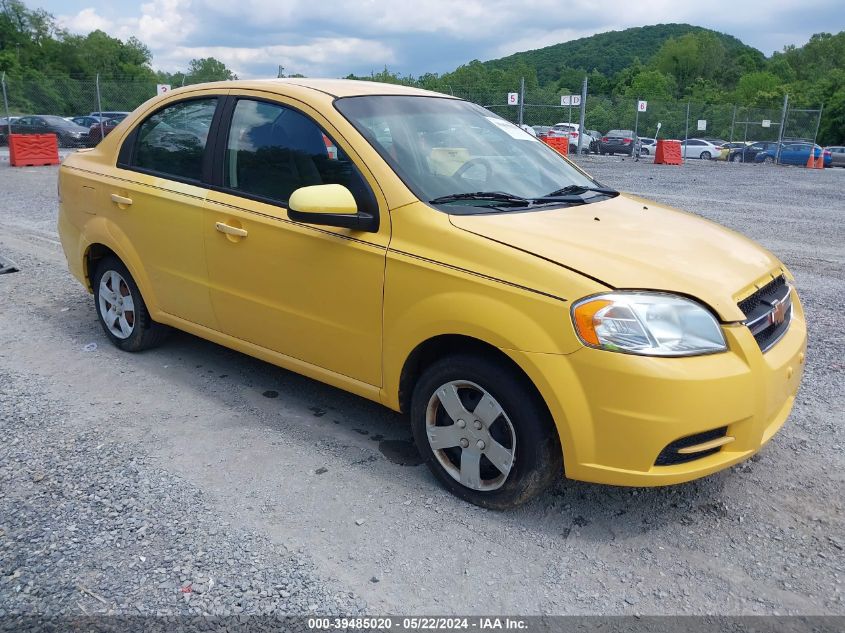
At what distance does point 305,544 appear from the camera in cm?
292

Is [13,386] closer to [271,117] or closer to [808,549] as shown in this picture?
[271,117]

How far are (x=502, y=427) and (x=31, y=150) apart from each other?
69.5 ft

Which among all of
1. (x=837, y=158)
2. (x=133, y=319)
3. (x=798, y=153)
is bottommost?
(x=133, y=319)

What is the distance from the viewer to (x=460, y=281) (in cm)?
304

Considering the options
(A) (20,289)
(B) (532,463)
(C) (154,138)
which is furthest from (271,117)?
(A) (20,289)

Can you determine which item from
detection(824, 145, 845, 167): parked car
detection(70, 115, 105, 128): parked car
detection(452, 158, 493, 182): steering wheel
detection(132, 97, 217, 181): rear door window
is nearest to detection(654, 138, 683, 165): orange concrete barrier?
detection(824, 145, 845, 167): parked car

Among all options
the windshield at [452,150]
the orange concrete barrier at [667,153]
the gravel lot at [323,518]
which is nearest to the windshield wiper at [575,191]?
the windshield at [452,150]

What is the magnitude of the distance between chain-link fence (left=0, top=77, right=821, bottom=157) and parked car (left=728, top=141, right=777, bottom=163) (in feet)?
2.61

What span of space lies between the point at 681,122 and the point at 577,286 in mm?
38480

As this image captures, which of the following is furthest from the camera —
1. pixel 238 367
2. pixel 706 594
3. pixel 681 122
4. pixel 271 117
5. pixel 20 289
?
pixel 681 122

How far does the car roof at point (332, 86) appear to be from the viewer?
394 cm

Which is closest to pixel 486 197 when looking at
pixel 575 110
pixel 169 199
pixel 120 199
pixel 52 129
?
pixel 169 199

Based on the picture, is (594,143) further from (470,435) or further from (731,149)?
(470,435)

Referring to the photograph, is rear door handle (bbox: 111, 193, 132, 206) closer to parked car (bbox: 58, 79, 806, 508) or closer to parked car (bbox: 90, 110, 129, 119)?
parked car (bbox: 58, 79, 806, 508)
